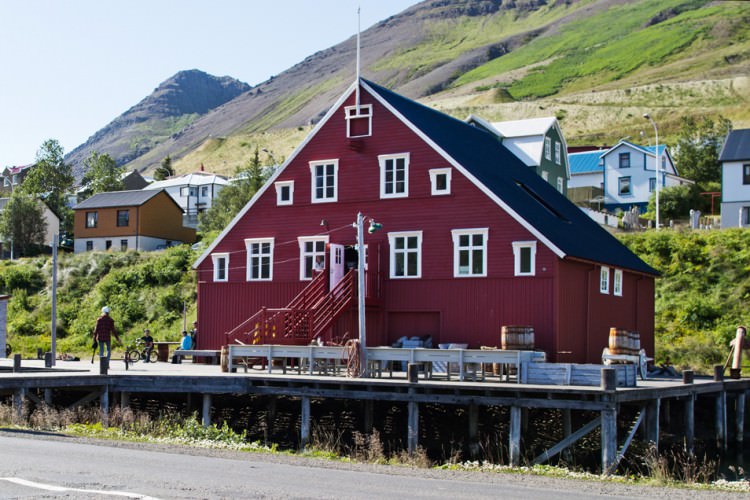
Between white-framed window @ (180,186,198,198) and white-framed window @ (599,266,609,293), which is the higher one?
white-framed window @ (180,186,198,198)

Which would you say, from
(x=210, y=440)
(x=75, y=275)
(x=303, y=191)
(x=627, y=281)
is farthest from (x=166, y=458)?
(x=75, y=275)

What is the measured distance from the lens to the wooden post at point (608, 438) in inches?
843

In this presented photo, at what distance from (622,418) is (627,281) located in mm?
12020

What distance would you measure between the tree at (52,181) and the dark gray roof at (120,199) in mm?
Answer: 11781

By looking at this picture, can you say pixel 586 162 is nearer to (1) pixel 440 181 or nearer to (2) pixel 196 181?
(2) pixel 196 181

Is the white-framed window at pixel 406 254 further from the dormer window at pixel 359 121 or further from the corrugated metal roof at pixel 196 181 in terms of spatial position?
the corrugated metal roof at pixel 196 181

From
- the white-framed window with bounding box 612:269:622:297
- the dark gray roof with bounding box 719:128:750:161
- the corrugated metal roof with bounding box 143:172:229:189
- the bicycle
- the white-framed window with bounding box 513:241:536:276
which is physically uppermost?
the corrugated metal roof with bounding box 143:172:229:189

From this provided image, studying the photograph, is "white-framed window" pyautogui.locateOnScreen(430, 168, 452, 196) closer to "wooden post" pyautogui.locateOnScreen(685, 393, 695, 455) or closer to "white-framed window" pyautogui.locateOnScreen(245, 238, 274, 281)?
"white-framed window" pyautogui.locateOnScreen(245, 238, 274, 281)

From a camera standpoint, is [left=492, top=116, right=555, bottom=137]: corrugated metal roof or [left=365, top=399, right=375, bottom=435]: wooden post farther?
[left=492, top=116, right=555, bottom=137]: corrugated metal roof

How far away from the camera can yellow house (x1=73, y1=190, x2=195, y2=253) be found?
79.1 meters

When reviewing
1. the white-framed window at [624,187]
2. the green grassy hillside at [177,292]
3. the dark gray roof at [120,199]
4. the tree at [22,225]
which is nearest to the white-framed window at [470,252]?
the green grassy hillside at [177,292]

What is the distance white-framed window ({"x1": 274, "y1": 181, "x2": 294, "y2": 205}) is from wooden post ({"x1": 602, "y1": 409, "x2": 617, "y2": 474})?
19880 mm

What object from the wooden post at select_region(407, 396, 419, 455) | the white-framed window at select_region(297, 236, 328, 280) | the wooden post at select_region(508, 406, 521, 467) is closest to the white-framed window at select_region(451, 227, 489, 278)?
the white-framed window at select_region(297, 236, 328, 280)

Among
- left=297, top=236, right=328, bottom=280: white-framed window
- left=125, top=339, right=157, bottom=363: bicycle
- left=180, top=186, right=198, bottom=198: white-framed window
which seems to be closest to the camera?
left=297, top=236, right=328, bottom=280: white-framed window
